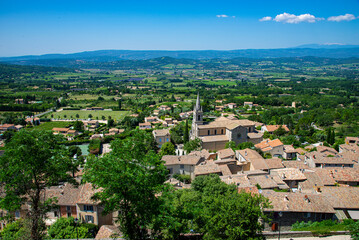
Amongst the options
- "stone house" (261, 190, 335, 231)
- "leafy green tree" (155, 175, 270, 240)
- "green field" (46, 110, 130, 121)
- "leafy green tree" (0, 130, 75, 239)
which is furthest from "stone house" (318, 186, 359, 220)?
"green field" (46, 110, 130, 121)

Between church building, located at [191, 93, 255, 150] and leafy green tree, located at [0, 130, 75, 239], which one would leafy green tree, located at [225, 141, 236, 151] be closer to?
church building, located at [191, 93, 255, 150]

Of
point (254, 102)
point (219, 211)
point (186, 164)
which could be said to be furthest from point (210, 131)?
point (254, 102)

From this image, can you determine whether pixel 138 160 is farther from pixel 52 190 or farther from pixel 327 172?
pixel 327 172

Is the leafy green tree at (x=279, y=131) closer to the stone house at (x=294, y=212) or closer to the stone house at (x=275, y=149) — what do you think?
the stone house at (x=275, y=149)

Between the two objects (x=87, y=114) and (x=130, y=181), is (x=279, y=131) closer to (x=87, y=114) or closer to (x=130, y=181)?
(x=130, y=181)

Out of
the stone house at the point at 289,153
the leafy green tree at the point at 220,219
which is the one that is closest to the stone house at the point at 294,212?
the leafy green tree at the point at 220,219

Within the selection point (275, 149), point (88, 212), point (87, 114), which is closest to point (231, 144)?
point (275, 149)

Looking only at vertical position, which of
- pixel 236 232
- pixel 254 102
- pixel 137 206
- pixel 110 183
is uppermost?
pixel 110 183
